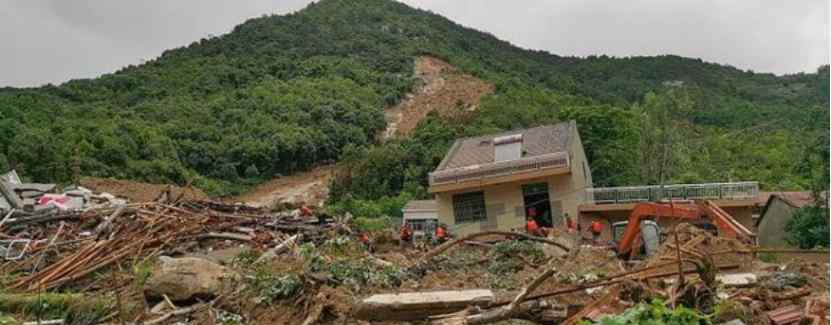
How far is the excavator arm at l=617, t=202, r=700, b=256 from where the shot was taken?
10.1 metres

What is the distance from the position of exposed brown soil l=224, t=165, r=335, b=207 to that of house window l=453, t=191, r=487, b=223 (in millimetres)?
9114

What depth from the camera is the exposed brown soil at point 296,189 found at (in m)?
31.2

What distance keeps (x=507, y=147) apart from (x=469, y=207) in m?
2.29

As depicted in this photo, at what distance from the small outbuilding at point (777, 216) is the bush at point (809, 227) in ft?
5.02

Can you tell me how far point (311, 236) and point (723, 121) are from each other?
3198 centimetres

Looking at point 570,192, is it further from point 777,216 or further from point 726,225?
point 726,225

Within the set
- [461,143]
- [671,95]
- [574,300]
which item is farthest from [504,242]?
[671,95]

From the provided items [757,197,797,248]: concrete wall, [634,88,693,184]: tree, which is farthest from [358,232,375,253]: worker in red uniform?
[634,88,693,184]: tree

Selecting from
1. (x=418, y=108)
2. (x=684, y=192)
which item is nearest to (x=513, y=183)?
(x=684, y=192)

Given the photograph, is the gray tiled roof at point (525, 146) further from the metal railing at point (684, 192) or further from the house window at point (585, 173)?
the metal railing at point (684, 192)

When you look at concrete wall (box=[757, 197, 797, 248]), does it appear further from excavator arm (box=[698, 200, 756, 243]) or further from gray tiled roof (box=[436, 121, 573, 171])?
excavator arm (box=[698, 200, 756, 243])

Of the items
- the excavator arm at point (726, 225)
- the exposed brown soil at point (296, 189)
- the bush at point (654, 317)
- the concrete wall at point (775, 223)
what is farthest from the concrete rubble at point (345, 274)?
the exposed brown soil at point (296, 189)

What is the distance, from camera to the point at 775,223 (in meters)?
17.4

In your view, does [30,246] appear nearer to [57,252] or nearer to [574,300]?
[57,252]
